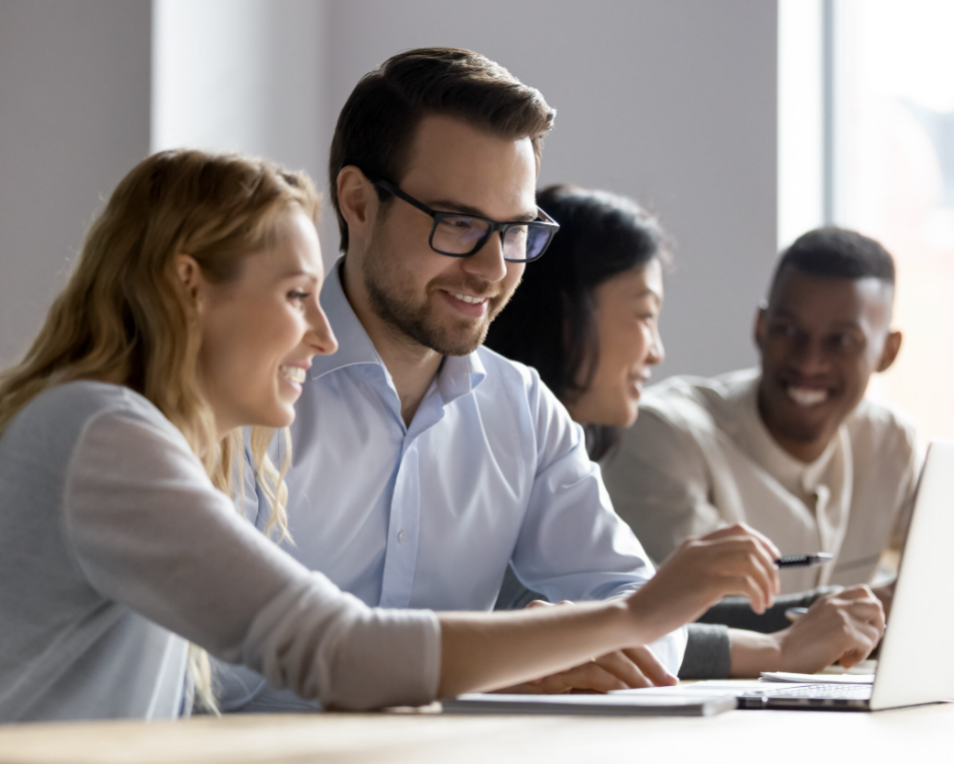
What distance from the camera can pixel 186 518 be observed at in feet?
2.77

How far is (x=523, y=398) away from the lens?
159 cm

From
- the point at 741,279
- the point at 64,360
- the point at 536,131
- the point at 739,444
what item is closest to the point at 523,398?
the point at 536,131

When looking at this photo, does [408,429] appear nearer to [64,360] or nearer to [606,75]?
[64,360]

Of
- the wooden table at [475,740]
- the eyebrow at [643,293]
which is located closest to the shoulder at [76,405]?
the wooden table at [475,740]

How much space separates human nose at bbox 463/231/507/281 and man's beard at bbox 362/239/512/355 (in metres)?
0.03

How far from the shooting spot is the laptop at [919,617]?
0.93m

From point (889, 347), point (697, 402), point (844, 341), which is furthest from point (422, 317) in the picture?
point (889, 347)

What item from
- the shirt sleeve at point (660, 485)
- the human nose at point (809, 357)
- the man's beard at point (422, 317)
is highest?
the man's beard at point (422, 317)

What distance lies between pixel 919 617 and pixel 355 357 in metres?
0.80

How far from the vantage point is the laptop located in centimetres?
93

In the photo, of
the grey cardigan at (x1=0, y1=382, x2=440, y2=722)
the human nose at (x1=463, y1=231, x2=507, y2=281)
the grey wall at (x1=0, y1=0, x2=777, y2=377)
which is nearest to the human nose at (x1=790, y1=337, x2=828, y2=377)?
the grey wall at (x1=0, y1=0, x2=777, y2=377)

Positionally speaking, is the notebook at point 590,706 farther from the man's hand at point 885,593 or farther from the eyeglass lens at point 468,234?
the man's hand at point 885,593

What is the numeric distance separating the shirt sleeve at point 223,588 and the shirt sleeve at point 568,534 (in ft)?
2.11

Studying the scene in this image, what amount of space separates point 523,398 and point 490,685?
740 millimetres
